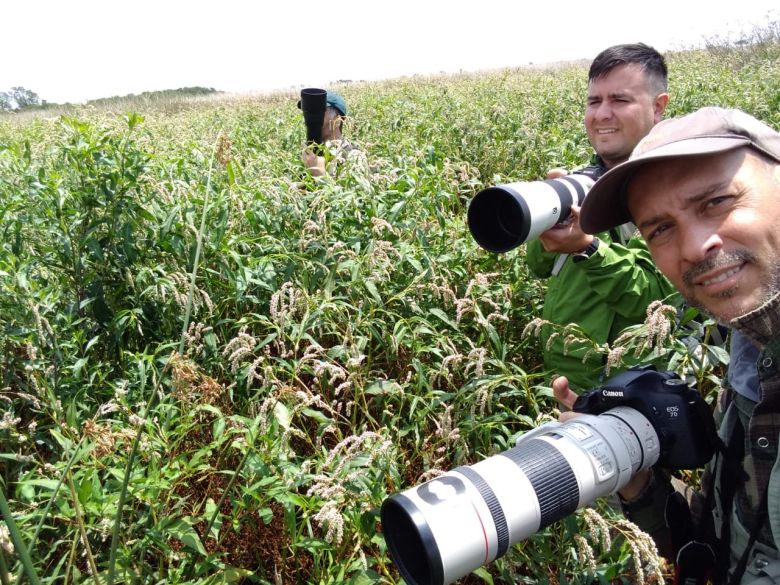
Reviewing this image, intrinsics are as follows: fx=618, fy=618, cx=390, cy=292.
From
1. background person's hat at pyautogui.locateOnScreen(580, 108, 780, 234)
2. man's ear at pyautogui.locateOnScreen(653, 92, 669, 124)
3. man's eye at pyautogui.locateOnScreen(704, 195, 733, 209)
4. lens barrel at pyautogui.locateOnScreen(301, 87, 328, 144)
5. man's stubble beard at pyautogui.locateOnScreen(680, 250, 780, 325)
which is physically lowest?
man's stubble beard at pyautogui.locateOnScreen(680, 250, 780, 325)

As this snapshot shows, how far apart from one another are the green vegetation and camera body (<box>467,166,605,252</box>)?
271mm

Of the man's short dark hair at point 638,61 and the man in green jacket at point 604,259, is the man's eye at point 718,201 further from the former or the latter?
the man's short dark hair at point 638,61

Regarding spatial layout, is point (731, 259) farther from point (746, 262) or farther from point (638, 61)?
point (638, 61)

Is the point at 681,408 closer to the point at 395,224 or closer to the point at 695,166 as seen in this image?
the point at 695,166

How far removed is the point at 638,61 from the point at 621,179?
1485 mm

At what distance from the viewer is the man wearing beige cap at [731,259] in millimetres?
1164

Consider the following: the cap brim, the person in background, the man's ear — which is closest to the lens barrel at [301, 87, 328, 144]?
the person in background

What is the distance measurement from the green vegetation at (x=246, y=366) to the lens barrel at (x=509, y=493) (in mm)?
134

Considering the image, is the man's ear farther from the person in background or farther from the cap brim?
the person in background

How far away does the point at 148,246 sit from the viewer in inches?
105

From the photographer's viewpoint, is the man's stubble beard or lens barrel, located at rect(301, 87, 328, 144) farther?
lens barrel, located at rect(301, 87, 328, 144)

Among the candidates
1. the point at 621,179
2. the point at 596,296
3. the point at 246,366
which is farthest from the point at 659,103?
the point at 246,366

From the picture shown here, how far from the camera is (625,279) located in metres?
2.03

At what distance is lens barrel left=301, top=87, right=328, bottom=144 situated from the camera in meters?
3.93
